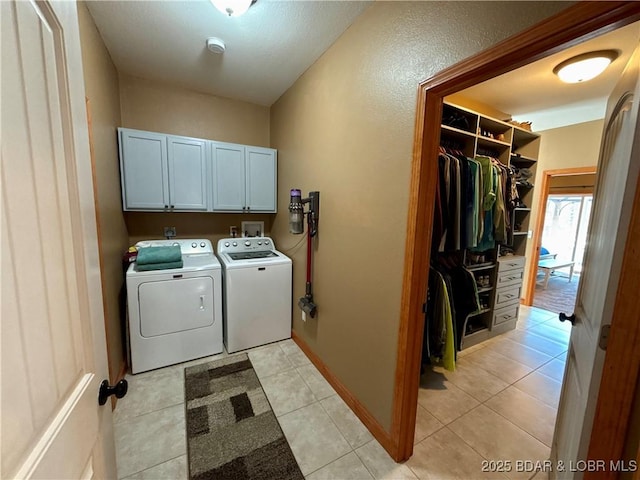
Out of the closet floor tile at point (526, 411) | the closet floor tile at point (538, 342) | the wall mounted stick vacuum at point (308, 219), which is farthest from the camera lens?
the closet floor tile at point (538, 342)

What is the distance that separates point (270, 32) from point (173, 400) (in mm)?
2849

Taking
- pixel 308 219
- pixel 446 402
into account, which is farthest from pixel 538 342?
pixel 308 219

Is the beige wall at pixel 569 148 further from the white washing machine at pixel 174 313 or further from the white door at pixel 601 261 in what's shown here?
the white washing machine at pixel 174 313

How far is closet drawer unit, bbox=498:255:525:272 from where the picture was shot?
2.93 meters

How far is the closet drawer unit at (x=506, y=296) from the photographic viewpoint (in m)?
2.97

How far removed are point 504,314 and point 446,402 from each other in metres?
1.70

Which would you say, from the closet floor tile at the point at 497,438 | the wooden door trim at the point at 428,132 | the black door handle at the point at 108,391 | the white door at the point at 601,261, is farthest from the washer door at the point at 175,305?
the white door at the point at 601,261

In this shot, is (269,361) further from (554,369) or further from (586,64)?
(586,64)

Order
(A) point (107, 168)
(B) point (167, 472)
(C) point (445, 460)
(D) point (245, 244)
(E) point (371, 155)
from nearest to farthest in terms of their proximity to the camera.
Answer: (B) point (167, 472), (C) point (445, 460), (E) point (371, 155), (A) point (107, 168), (D) point (245, 244)

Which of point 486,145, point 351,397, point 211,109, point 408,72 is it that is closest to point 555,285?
point 486,145

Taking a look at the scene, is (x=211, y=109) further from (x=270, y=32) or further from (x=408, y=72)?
(x=408, y=72)

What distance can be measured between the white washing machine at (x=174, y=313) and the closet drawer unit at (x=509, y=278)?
3.11 meters

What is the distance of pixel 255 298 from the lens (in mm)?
2592

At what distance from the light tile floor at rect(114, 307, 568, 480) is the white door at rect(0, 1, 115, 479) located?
3.82 feet
